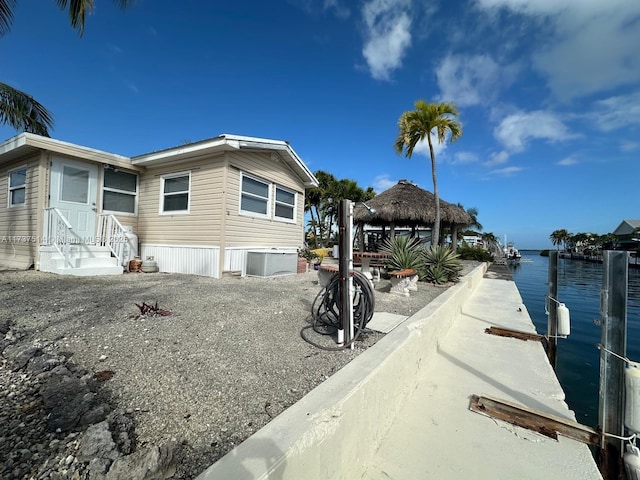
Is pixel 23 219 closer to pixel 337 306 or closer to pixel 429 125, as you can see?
pixel 337 306

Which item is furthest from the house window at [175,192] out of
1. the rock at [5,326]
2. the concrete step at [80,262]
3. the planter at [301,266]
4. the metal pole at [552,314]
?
the metal pole at [552,314]

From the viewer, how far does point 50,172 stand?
727 cm

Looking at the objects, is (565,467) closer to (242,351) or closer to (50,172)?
(242,351)

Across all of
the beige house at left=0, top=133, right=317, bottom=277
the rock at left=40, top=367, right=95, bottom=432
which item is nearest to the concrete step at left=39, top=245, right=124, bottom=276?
the beige house at left=0, top=133, right=317, bottom=277

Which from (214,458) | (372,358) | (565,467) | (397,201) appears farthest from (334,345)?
(397,201)

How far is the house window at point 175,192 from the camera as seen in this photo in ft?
26.9

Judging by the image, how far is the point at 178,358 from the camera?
2.61 m

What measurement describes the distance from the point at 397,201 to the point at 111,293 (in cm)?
1365

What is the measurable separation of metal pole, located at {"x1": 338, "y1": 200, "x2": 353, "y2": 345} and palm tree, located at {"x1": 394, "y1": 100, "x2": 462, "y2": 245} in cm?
1073

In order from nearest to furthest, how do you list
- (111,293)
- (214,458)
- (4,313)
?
(214,458)
(4,313)
(111,293)

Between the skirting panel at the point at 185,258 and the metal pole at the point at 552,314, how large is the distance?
7.30 meters

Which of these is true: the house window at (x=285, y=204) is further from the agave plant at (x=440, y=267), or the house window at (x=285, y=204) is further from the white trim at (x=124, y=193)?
the agave plant at (x=440, y=267)

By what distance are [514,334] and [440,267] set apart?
307 cm

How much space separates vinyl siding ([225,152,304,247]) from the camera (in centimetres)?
763
